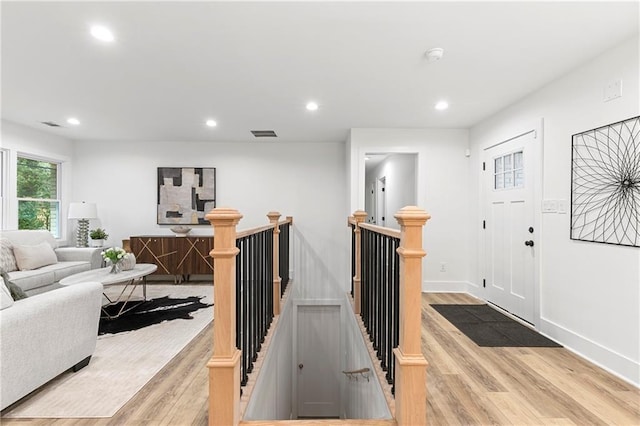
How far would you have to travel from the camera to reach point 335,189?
551 centimetres

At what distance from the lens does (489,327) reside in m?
3.09

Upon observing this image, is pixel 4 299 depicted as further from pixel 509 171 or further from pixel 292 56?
pixel 509 171

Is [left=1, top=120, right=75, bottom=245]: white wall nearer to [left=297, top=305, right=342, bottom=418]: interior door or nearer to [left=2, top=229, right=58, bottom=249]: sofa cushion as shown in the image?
[left=2, top=229, right=58, bottom=249]: sofa cushion

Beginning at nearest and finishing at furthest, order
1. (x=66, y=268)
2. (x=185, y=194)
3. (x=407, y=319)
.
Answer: (x=407, y=319) < (x=66, y=268) < (x=185, y=194)

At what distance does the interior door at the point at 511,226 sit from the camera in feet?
10.6

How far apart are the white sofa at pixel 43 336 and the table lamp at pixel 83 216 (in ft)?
10.8

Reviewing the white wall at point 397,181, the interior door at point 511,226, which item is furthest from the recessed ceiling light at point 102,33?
the white wall at point 397,181

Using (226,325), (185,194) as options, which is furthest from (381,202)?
(226,325)

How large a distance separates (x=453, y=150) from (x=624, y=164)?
2401 millimetres

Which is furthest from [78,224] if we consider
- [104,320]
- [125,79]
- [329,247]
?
[329,247]

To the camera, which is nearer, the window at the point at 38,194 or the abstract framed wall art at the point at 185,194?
the window at the point at 38,194

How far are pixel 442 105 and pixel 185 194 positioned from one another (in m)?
4.23

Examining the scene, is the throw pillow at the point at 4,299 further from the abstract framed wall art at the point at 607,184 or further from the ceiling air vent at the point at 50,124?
the abstract framed wall art at the point at 607,184

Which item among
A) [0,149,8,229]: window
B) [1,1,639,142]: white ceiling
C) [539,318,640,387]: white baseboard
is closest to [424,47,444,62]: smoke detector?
[1,1,639,142]: white ceiling
